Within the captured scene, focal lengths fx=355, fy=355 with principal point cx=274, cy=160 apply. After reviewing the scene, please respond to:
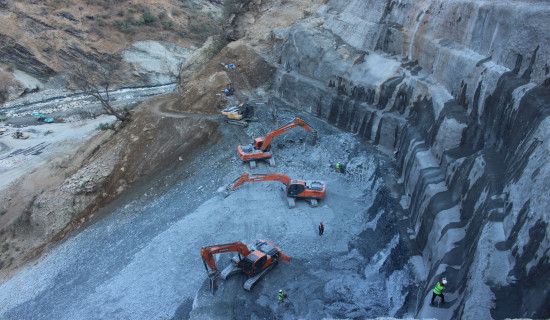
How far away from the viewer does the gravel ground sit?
1173 centimetres

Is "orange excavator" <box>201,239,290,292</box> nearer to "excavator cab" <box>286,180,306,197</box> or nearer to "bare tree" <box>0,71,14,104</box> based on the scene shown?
"excavator cab" <box>286,180,306,197</box>


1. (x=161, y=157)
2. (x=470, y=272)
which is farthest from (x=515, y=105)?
(x=161, y=157)

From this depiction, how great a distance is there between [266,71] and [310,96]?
17.4 ft

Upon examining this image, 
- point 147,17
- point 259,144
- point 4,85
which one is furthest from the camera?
point 147,17

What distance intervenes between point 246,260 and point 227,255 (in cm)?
176

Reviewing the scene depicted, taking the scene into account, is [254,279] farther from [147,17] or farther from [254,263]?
[147,17]

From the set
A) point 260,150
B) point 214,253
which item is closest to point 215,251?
point 214,253

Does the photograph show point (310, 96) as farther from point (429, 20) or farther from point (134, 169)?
point (134, 169)

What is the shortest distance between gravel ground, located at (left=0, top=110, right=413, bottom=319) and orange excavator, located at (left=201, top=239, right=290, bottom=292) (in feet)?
1.06

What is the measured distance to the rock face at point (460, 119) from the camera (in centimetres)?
780

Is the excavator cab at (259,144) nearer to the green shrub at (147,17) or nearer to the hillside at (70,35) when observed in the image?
the hillside at (70,35)

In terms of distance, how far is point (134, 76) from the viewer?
42.2 meters

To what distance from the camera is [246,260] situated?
12219mm

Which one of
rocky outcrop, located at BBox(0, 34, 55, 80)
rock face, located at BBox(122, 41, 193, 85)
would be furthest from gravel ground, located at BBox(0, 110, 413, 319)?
rocky outcrop, located at BBox(0, 34, 55, 80)
